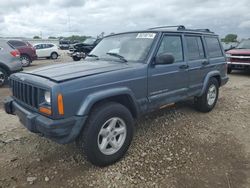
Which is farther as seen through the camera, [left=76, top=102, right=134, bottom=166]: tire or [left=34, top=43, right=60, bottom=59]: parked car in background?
[left=34, top=43, right=60, bottom=59]: parked car in background

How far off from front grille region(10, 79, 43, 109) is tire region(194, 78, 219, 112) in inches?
144

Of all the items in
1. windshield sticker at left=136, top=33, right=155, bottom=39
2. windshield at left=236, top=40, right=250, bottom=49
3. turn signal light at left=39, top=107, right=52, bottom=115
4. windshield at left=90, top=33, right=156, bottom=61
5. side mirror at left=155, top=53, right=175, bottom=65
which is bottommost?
turn signal light at left=39, top=107, right=52, bottom=115

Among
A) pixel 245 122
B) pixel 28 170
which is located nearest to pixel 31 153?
pixel 28 170

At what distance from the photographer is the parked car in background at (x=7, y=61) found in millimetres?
8625

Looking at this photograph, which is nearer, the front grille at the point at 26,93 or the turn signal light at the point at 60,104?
the turn signal light at the point at 60,104

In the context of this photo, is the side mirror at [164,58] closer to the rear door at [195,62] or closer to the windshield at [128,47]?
the windshield at [128,47]

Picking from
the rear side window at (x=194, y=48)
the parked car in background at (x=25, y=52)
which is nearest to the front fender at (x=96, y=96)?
the rear side window at (x=194, y=48)

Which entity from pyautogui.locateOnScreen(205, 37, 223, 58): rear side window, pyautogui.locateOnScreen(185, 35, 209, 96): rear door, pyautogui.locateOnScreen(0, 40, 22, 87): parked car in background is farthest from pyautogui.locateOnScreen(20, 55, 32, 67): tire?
Result: pyautogui.locateOnScreen(185, 35, 209, 96): rear door

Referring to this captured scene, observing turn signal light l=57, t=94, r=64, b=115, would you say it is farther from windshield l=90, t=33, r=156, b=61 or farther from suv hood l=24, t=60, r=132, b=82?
windshield l=90, t=33, r=156, b=61

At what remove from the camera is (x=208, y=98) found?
5766mm

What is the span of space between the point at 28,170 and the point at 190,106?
4097 millimetres

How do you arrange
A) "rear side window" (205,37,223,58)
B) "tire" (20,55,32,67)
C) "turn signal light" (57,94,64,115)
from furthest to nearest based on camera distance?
"tire" (20,55,32,67) → "rear side window" (205,37,223,58) → "turn signal light" (57,94,64,115)

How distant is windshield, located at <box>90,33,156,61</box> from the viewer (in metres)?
4.10

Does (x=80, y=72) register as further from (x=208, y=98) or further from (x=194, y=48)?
(x=208, y=98)
